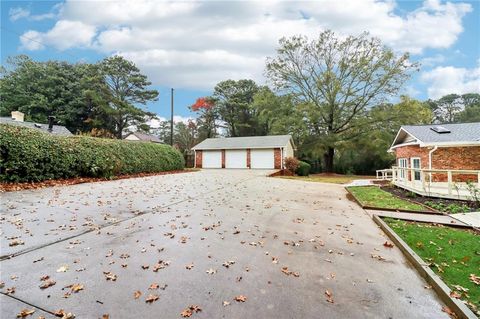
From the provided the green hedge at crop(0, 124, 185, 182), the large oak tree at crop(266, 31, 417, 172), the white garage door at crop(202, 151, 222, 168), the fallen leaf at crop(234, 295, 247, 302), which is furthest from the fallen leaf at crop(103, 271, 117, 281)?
the white garage door at crop(202, 151, 222, 168)

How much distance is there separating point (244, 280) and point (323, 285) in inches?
37.8

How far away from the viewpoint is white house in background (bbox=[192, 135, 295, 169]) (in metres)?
25.5

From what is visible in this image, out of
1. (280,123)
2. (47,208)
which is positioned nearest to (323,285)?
(47,208)

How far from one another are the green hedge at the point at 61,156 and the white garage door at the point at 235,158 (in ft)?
38.0

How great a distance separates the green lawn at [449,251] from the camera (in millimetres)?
3049

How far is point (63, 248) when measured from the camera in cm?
382

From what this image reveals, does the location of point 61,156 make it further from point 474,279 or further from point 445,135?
point 445,135

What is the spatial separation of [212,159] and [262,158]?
6038 millimetres

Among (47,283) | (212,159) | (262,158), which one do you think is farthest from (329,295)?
(212,159)

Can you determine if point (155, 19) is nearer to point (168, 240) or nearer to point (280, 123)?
point (168, 240)

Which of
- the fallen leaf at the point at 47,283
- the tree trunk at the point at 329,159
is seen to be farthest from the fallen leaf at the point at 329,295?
the tree trunk at the point at 329,159

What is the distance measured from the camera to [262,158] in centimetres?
2619

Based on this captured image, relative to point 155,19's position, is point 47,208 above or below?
below

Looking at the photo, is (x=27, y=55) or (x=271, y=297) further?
(x=27, y=55)
